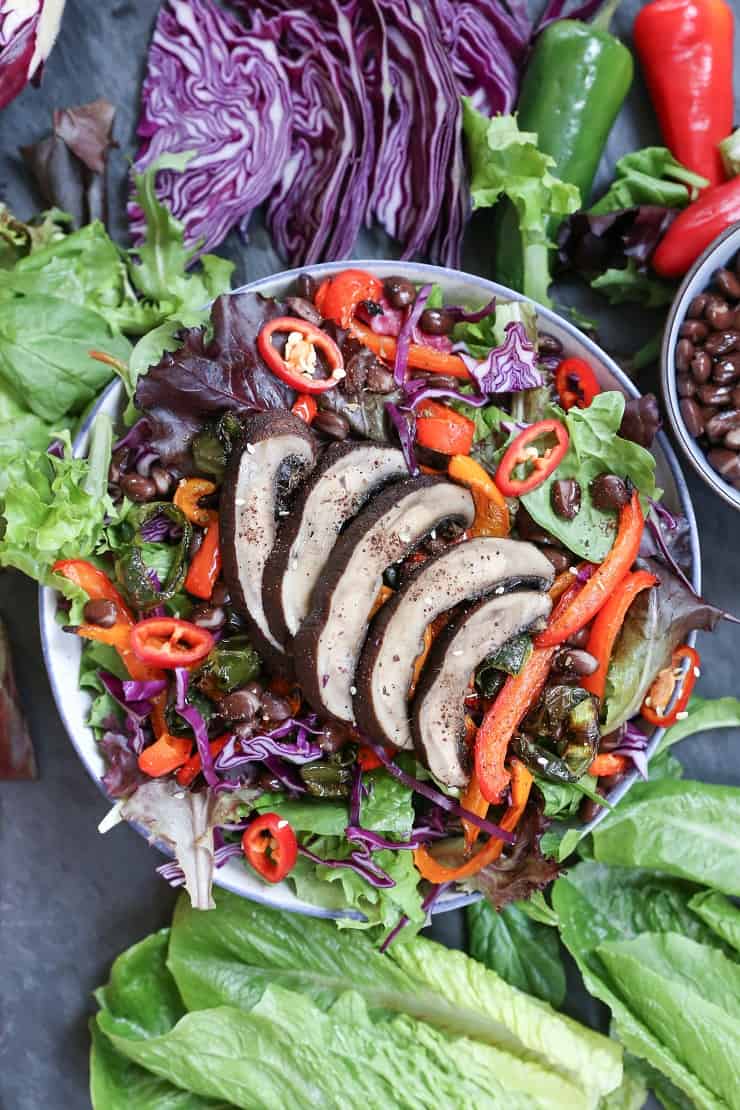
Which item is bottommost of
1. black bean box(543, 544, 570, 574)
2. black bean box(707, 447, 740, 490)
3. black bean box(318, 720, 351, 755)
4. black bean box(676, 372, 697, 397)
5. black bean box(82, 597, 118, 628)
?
black bean box(707, 447, 740, 490)

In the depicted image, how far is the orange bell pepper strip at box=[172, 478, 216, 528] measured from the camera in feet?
8.46

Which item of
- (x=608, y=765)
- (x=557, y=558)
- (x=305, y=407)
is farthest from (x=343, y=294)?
(x=608, y=765)

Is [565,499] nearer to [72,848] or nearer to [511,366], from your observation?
[511,366]

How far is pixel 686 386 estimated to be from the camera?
2.78m

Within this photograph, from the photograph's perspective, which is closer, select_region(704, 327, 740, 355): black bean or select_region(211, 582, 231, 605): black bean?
select_region(211, 582, 231, 605): black bean

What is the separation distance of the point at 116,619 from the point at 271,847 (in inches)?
29.5

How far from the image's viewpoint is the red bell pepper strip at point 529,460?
255 cm

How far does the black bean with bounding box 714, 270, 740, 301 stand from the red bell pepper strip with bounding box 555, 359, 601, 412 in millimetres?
457

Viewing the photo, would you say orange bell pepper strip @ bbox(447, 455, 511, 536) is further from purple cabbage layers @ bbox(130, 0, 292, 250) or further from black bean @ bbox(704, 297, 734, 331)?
purple cabbage layers @ bbox(130, 0, 292, 250)

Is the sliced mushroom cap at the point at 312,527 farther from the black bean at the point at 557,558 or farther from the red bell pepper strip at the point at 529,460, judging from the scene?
the black bean at the point at 557,558

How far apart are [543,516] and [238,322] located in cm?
95

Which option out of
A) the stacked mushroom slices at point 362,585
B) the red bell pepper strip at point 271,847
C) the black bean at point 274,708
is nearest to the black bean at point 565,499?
the stacked mushroom slices at point 362,585

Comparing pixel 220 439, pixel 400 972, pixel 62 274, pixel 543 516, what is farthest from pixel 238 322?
pixel 400 972

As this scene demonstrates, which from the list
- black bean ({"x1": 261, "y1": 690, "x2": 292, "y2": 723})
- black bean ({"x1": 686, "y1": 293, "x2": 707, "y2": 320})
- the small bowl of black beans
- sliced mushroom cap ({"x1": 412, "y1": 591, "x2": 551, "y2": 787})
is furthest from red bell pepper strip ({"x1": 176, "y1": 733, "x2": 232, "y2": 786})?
black bean ({"x1": 686, "y1": 293, "x2": 707, "y2": 320})
